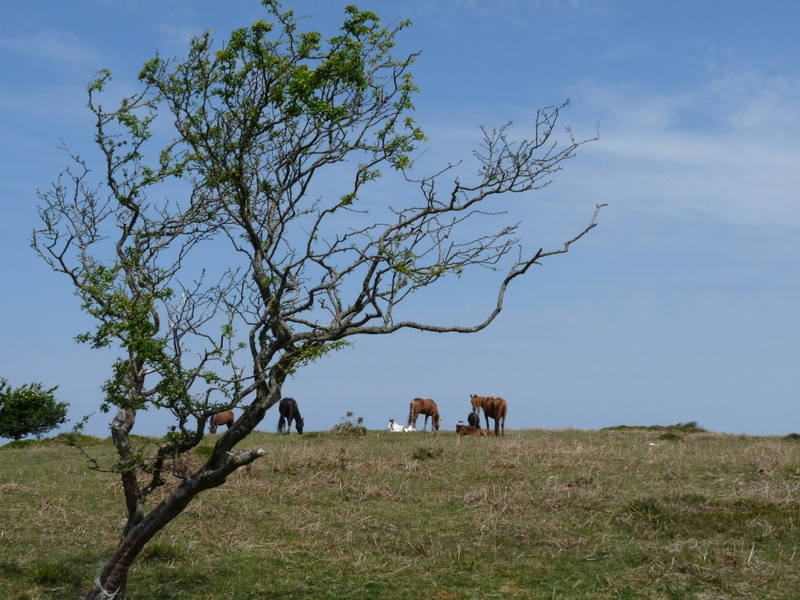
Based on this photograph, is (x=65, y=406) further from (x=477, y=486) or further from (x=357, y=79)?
(x=357, y=79)

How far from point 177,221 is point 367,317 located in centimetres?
452

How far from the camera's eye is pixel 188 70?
45.5 ft

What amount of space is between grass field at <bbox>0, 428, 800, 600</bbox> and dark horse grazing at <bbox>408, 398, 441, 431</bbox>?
16.9 m

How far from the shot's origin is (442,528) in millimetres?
17844

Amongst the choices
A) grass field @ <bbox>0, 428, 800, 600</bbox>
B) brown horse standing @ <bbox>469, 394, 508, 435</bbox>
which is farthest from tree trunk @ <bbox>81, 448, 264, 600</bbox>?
brown horse standing @ <bbox>469, 394, 508, 435</bbox>

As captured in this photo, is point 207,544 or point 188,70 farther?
point 207,544

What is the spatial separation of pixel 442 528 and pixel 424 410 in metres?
25.1

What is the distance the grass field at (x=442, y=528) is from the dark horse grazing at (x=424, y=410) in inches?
666

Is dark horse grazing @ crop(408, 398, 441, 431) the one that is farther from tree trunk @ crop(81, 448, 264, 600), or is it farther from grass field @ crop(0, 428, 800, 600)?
tree trunk @ crop(81, 448, 264, 600)

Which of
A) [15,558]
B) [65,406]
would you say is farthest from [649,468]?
[65,406]

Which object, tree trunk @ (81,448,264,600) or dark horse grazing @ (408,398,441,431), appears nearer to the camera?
tree trunk @ (81,448,264,600)

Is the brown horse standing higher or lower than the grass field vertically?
higher

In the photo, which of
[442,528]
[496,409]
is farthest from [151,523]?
[496,409]

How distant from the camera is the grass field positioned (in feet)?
47.9
